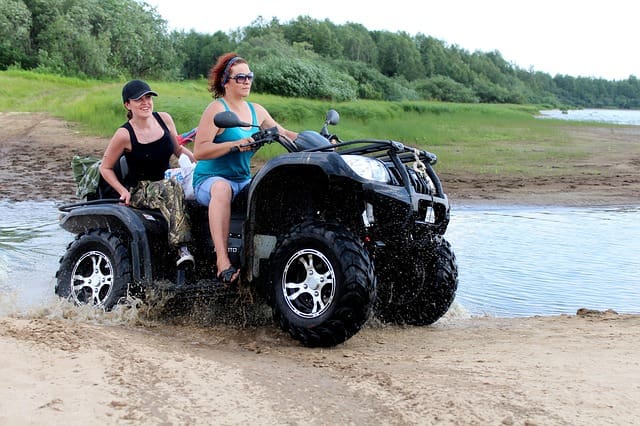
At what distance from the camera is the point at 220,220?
237 inches

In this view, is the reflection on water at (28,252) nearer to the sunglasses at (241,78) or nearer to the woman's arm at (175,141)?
the woman's arm at (175,141)

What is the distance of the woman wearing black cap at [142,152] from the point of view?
6.61 metres

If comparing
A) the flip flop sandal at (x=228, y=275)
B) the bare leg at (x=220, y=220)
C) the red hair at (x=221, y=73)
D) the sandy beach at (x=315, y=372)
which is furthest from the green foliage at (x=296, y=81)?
the flip flop sandal at (x=228, y=275)

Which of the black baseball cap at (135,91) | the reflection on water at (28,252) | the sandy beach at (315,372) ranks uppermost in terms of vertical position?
the black baseball cap at (135,91)

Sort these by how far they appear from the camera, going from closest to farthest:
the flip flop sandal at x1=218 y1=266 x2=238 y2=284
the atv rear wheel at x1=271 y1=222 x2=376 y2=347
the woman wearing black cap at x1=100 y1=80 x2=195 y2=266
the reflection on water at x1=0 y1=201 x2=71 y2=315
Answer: the atv rear wheel at x1=271 y1=222 x2=376 y2=347
the flip flop sandal at x1=218 y1=266 x2=238 y2=284
the woman wearing black cap at x1=100 y1=80 x2=195 y2=266
the reflection on water at x1=0 y1=201 x2=71 y2=315

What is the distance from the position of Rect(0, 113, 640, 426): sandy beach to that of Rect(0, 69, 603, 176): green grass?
12159 millimetres

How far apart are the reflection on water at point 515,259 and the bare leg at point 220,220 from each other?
1.60 meters

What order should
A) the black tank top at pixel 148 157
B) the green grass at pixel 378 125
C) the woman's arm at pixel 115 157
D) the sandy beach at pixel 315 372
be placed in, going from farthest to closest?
→ the green grass at pixel 378 125
the black tank top at pixel 148 157
the woman's arm at pixel 115 157
the sandy beach at pixel 315 372

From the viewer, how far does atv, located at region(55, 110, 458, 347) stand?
546 centimetres

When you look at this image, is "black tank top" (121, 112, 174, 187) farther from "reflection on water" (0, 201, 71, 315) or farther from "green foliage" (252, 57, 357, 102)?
"green foliage" (252, 57, 357, 102)

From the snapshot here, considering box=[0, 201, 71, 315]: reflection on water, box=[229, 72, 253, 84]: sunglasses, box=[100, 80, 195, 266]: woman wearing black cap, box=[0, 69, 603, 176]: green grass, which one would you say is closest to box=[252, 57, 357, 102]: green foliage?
box=[0, 69, 603, 176]: green grass

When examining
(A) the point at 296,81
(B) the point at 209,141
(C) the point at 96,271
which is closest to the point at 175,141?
(B) the point at 209,141

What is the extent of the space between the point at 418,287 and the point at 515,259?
4016 millimetres

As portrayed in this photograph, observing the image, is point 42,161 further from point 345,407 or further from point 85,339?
point 345,407
